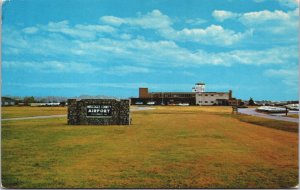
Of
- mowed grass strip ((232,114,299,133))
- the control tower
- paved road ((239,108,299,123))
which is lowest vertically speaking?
mowed grass strip ((232,114,299,133))

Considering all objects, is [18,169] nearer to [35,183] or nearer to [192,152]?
[35,183]

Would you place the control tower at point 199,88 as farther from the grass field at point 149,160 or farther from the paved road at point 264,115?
the paved road at point 264,115

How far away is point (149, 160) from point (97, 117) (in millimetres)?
11455

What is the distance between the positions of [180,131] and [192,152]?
6738mm

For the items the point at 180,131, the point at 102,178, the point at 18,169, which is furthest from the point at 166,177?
the point at 180,131

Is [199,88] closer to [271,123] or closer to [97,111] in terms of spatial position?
[271,123]

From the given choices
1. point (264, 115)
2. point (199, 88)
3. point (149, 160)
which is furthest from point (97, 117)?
point (149, 160)

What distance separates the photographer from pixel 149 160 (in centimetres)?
1498

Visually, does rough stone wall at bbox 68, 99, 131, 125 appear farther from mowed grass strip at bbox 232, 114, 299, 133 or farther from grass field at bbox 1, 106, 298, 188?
mowed grass strip at bbox 232, 114, 299, 133

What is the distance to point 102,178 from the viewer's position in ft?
44.0

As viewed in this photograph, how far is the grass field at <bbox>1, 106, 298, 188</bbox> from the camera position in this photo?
1312cm

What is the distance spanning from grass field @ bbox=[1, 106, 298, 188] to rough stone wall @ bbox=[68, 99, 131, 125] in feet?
15.4

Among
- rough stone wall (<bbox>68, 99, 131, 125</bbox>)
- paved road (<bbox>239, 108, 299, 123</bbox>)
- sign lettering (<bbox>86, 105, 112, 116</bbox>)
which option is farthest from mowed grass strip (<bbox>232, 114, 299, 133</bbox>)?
sign lettering (<bbox>86, 105, 112, 116</bbox>)

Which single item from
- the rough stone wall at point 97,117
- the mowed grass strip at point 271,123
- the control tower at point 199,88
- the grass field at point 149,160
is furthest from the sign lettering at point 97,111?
the mowed grass strip at point 271,123
